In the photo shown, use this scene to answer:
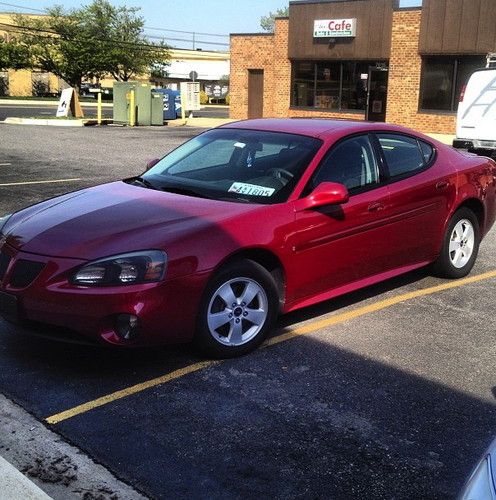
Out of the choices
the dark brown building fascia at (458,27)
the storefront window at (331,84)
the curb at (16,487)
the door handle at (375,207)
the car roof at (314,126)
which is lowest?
the curb at (16,487)

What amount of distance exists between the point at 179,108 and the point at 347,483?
99.3 feet

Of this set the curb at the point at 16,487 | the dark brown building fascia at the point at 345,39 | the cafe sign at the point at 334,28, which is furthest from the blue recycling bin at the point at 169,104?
the curb at the point at 16,487

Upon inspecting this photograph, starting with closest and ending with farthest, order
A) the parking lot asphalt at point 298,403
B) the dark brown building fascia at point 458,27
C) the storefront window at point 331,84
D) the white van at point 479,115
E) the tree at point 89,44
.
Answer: the parking lot asphalt at point 298,403 < the white van at point 479,115 < the dark brown building fascia at point 458,27 < the storefront window at point 331,84 < the tree at point 89,44

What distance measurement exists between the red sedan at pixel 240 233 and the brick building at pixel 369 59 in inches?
726

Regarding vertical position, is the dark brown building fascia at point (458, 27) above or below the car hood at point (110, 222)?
above

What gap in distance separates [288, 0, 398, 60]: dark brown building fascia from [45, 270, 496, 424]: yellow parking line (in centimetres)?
1986

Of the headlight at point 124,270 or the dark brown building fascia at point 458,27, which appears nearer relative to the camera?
the headlight at point 124,270

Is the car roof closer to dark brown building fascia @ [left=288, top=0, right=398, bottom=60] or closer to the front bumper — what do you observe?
the front bumper

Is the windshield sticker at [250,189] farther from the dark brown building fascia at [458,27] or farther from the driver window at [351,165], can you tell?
the dark brown building fascia at [458,27]

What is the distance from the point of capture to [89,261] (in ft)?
12.9

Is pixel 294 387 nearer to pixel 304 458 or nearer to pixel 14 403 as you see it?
pixel 304 458

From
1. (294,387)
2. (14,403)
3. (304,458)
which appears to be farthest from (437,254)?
(14,403)

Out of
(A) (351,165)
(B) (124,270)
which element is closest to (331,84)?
(A) (351,165)

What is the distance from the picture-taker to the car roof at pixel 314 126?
5289mm
